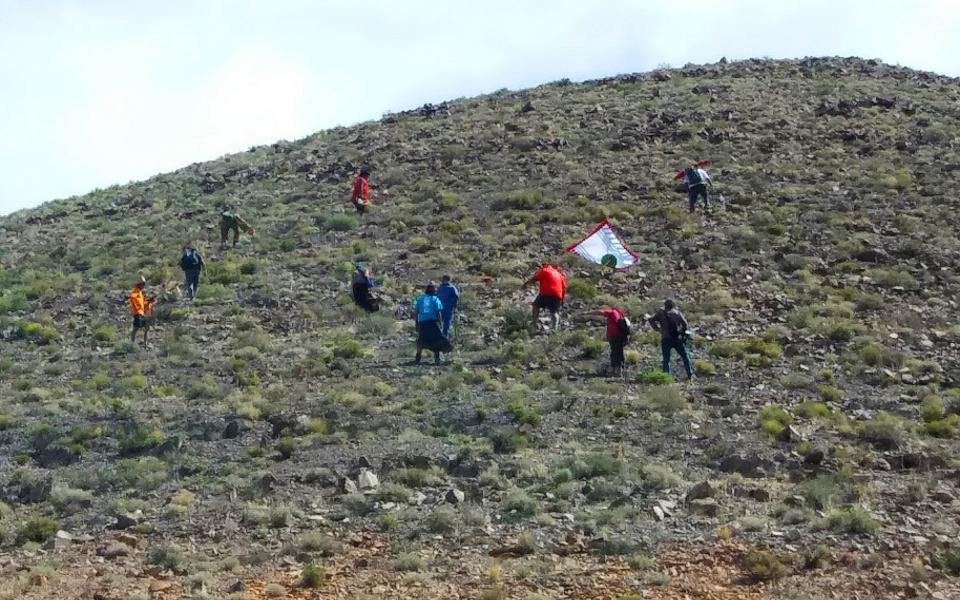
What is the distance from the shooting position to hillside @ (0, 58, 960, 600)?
520 inches

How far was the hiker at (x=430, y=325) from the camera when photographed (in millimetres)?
21297

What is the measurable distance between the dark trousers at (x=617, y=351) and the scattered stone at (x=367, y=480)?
637 centimetres

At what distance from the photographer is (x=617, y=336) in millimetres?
20781

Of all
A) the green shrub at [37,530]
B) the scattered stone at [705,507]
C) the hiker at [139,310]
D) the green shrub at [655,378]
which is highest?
the hiker at [139,310]

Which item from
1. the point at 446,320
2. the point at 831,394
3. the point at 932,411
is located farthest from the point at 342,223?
the point at 932,411

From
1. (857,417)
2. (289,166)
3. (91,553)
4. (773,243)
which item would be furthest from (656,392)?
(289,166)

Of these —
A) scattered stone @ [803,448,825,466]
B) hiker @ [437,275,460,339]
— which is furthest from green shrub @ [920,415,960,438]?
hiker @ [437,275,460,339]

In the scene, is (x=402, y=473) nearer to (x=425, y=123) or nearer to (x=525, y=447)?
(x=525, y=447)

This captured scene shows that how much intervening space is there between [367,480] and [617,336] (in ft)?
21.7

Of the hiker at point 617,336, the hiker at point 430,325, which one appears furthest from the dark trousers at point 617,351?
the hiker at point 430,325

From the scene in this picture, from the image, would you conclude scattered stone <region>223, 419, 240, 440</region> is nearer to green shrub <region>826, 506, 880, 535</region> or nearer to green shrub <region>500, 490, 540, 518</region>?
green shrub <region>500, 490, 540, 518</region>

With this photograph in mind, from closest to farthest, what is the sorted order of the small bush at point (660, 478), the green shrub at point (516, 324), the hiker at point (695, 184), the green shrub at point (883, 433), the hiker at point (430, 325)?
the small bush at point (660, 478), the green shrub at point (883, 433), the hiker at point (430, 325), the green shrub at point (516, 324), the hiker at point (695, 184)

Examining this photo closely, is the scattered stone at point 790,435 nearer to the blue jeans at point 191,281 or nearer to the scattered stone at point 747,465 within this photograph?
the scattered stone at point 747,465

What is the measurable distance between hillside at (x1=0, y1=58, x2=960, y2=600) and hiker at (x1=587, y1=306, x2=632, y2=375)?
53 centimetres
